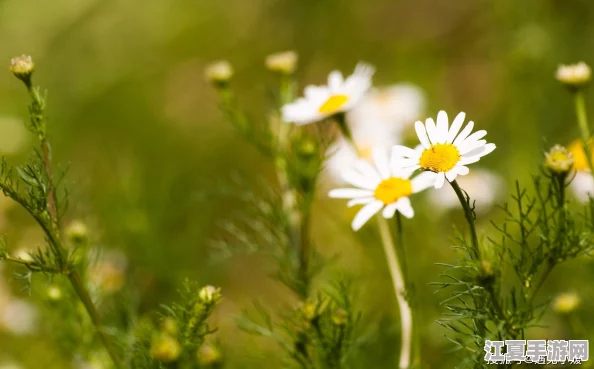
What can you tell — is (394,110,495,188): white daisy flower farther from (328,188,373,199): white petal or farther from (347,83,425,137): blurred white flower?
(347,83,425,137): blurred white flower

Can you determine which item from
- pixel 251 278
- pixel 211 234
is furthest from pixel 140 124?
pixel 251 278

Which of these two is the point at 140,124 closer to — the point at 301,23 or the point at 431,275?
the point at 301,23

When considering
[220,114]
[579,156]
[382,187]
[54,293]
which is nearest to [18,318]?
[54,293]

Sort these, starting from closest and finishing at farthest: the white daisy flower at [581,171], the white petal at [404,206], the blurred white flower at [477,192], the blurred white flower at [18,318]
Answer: the white petal at [404,206] < the white daisy flower at [581,171] < the blurred white flower at [18,318] < the blurred white flower at [477,192]

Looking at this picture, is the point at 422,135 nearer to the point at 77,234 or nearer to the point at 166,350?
the point at 166,350

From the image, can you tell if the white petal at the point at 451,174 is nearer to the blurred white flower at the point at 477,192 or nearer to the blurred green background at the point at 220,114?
the blurred green background at the point at 220,114

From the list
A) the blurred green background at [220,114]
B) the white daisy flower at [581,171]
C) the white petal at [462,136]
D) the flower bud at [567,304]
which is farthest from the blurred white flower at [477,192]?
the white petal at [462,136]

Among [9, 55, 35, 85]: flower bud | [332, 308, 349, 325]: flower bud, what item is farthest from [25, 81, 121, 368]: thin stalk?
[332, 308, 349, 325]: flower bud
